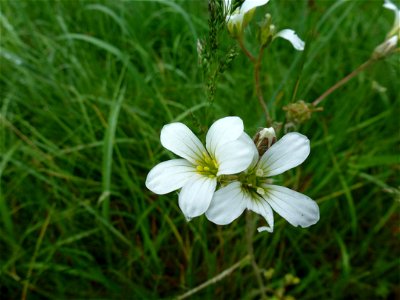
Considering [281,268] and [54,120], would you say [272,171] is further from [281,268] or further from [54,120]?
[54,120]

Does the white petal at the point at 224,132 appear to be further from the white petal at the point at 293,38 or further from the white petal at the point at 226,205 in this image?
the white petal at the point at 293,38

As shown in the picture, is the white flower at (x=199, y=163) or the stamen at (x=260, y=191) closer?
the white flower at (x=199, y=163)

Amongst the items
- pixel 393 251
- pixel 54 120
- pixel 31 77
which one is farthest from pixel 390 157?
pixel 31 77

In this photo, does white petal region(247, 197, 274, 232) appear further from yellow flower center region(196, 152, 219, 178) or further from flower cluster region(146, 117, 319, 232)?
yellow flower center region(196, 152, 219, 178)

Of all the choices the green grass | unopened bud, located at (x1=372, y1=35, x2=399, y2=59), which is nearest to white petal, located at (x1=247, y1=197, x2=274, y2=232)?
the green grass

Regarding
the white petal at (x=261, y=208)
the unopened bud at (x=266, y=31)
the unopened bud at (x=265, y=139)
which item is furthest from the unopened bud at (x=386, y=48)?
the white petal at (x=261, y=208)

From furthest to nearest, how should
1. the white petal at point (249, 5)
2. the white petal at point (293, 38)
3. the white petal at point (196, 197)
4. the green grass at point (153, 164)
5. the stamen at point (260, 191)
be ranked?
the green grass at point (153, 164) < the white petal at point (293, 38) < the white petal at point (249, 5) < the stamen at point (260, 191) < the white petal at point (196, 197)
